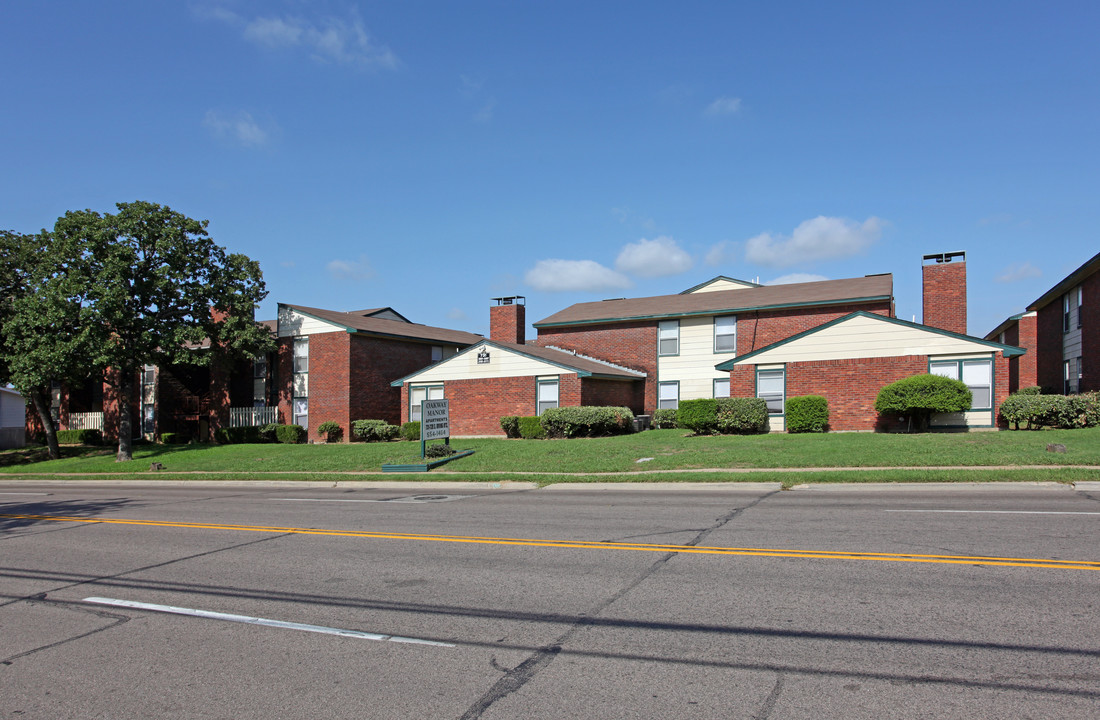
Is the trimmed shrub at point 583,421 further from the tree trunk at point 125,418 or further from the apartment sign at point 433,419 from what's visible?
the tree trunk at point 125,418

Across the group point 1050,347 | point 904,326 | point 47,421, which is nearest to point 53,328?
point 47,421

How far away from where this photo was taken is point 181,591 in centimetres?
725

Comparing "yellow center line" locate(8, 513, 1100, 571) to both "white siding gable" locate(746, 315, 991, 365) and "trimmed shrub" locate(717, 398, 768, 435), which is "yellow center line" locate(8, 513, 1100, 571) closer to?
"trimmed shrub" locate(717, 398, 768, 435)

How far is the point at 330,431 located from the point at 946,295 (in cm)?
2653

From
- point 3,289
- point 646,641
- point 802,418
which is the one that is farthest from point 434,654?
point 3,289

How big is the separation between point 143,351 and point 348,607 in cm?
2994

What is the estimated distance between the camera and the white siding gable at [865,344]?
24.0 m

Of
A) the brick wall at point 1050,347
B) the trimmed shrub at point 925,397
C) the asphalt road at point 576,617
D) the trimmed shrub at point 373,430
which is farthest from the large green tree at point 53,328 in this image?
the brick wall at point 1050,347

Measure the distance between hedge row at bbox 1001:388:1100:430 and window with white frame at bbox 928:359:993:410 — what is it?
36.3 inches

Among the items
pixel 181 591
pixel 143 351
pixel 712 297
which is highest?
pixel 712 297

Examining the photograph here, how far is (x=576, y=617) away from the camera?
591 centimetres

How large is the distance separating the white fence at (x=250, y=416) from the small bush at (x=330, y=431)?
377cm

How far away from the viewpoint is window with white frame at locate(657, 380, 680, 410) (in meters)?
33.5

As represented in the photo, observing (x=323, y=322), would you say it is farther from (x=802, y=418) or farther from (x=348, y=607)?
(x=348, y=607)
